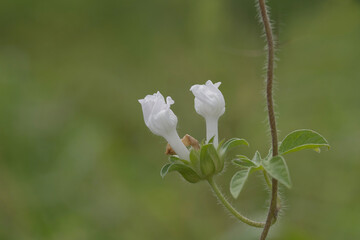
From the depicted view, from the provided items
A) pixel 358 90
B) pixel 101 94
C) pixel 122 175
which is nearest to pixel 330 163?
pixel 358 90

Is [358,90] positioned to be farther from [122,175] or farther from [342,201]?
[122,175]

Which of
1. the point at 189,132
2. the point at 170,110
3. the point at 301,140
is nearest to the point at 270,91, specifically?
the point at 301,140

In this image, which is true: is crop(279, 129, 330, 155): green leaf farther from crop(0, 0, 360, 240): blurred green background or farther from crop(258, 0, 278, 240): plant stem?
crop(0, 0, 360, 240): blurred green background

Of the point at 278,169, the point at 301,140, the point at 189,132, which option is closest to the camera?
the point at 278,169

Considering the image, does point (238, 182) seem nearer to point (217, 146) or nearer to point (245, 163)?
point (245, 163)

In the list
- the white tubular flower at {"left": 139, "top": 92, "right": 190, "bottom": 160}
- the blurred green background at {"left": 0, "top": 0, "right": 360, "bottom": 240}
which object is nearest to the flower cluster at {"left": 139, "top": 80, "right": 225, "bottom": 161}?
the white tubular flower at {"left": 139, "top": 92, "right": 190, "bottom": 160}

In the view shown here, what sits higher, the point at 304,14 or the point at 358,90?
the point at 304,14
